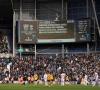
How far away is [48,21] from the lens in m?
66.5

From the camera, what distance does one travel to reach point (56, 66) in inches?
2411

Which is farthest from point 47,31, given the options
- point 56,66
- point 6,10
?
point 6,10

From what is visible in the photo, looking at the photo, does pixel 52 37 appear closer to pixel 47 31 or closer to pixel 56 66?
pixel 47 31

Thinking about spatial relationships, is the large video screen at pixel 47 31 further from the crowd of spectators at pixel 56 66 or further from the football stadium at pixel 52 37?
the crowd of spectators at pixel 56 66

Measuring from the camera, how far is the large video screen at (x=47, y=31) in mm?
65438

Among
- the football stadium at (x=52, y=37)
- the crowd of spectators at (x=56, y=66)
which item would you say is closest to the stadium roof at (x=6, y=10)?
the football stadium at (x=52, y=37)

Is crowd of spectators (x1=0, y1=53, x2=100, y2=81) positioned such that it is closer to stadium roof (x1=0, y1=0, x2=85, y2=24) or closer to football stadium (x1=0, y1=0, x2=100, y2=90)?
football stadium (x1=0, y1=0, x2=100, y2=90)

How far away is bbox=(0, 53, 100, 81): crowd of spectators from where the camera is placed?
57344 millimetres

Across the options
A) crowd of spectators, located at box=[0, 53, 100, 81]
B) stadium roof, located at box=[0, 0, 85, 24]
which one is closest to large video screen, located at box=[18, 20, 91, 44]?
crowd of spectators, located at box=[0, 53, 100, 81]

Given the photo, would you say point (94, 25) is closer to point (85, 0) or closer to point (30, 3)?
point (85, 0)

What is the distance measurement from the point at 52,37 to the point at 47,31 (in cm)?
133

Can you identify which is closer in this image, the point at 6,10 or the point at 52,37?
the point at 52,37

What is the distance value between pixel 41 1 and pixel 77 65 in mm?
15126

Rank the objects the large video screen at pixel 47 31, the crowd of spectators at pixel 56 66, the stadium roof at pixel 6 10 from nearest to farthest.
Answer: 1. the crowd of spectators at pixel 56 66
2. the large video screen at pixel 47 31
3. the stadium roof at pixel 6 10
